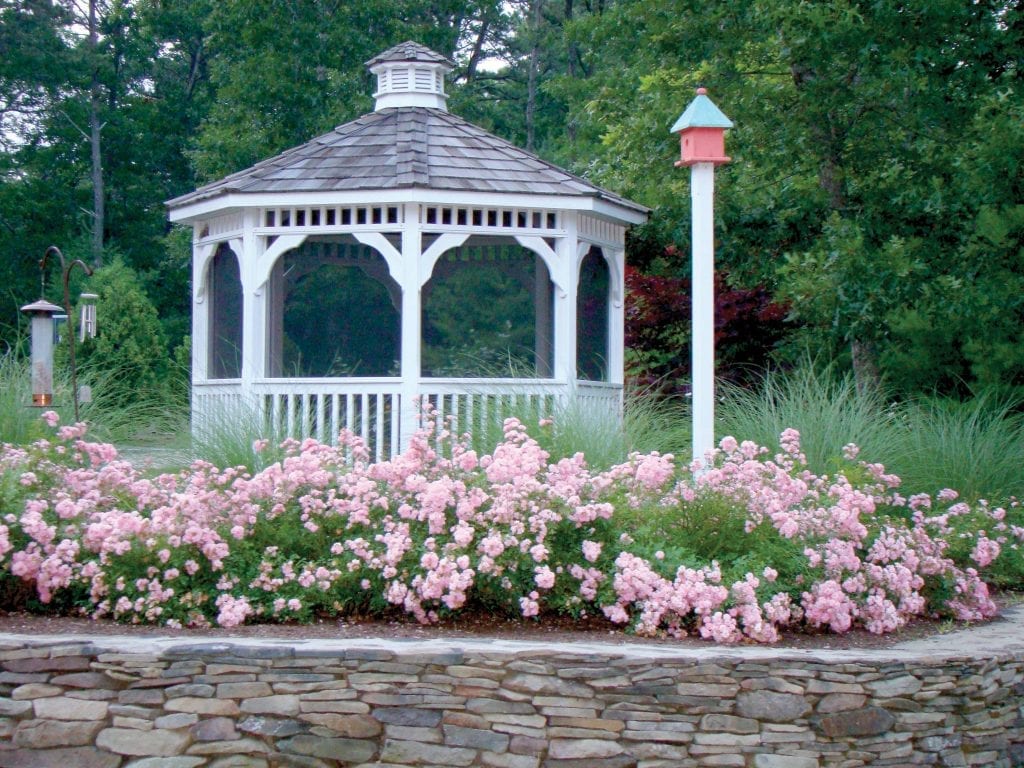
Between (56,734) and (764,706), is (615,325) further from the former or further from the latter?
(56,734)

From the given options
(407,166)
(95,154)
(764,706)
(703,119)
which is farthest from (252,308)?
(95,154)

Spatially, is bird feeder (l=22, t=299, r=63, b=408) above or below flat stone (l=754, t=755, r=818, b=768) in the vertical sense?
above

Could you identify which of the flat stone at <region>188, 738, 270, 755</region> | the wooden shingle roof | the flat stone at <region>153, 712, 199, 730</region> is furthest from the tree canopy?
the flat stone at <region>153, 712, 199, 730</region>

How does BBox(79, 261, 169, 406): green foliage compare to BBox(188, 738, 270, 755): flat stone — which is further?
BBox(79, 261, 169, 406): green foliage

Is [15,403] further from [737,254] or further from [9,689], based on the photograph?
[737,254]

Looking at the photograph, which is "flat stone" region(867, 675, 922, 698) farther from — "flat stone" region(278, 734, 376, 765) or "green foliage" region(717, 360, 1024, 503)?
"green foliage" region(717, 360, 1024, 503)

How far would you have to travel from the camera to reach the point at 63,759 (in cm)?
422

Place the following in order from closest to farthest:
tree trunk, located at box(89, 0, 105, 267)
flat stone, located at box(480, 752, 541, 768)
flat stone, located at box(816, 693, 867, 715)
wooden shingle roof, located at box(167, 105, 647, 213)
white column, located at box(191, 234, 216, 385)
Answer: flat stone, located at box(480, 752, 541, 768)
flat stone, located at box(816, 693, 867, 715)
wooden shingle roof, located at box(167, 105, 647, 213)
white column, located at box(191, 234, 216, 385)
tree trunk, located at box(89, 0, 105, 267)

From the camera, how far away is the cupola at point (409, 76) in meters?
10.2

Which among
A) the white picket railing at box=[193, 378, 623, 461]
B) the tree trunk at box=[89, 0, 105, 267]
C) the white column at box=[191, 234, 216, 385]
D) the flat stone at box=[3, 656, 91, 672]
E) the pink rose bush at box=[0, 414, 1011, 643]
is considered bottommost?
the flat stone at box=[3, 656, 91, 672]

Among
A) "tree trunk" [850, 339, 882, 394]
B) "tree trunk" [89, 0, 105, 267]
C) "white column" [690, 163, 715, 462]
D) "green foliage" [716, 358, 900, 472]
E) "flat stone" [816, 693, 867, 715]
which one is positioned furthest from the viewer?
"tree trunk" [89, 0, 105, 267]

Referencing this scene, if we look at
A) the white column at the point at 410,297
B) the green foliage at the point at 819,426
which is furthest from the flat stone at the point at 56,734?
the white column at the point at 410,297

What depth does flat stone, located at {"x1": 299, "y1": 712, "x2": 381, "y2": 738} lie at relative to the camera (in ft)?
13.9

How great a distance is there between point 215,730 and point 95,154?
2395 cm
